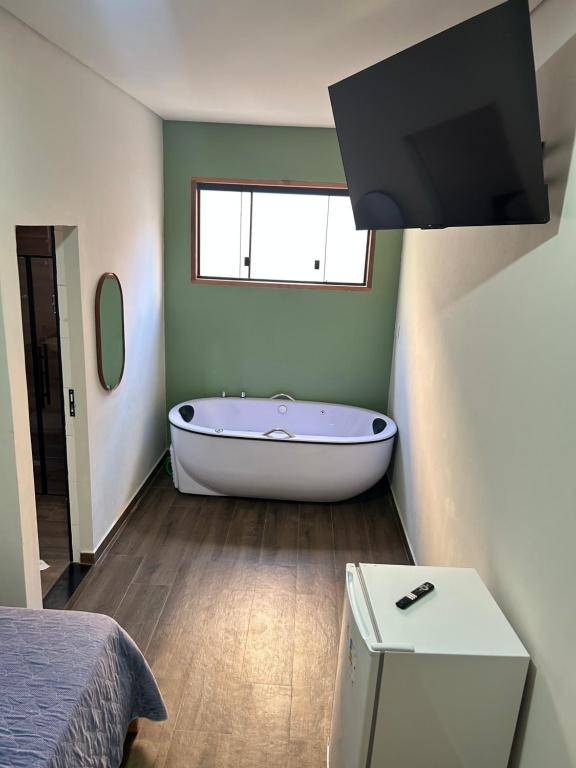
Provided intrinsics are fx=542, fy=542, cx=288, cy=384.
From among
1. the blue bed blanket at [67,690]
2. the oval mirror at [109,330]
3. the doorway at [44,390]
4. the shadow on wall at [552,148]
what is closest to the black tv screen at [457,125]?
the shadow on wall at [552,148]

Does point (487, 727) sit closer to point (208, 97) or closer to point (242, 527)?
point (242, 527)

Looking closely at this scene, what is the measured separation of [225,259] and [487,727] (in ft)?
12.5

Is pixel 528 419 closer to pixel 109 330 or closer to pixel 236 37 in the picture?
pixel 236 37

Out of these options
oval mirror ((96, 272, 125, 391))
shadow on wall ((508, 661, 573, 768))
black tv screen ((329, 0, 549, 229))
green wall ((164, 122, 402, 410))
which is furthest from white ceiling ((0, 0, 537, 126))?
shadow on wall ((508, 661, 573, 768))

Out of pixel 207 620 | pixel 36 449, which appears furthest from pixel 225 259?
pixel 207 620

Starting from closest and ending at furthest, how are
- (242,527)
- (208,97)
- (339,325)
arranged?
(208,97), (242,527), (339,325)

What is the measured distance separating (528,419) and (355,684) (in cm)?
95

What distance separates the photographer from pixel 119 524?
3637mm

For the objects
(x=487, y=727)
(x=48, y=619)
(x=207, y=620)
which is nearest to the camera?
(x=487, y=727)

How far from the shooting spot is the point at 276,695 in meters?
2.39

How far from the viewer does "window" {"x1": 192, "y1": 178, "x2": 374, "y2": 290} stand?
4.42m

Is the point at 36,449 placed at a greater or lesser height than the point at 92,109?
lesser

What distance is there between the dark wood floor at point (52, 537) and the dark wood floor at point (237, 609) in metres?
0.20

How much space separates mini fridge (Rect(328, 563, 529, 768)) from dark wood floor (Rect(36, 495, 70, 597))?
208cm
